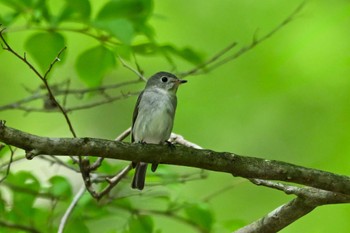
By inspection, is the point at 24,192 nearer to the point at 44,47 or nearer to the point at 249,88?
the point at 44,47

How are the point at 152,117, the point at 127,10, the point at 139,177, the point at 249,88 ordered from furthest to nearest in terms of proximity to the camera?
1. the point at 249,88
2. the point at 152,117
3. the point at 139,177
4. the point at 127,10

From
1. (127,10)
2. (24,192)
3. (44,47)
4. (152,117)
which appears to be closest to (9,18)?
(44,47)

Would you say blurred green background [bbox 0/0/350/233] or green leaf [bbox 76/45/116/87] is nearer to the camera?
green leaf [bbox 76/45/116/87]

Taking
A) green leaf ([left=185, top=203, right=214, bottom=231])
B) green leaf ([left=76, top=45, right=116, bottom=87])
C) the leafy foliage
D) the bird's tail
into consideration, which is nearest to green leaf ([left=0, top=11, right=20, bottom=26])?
the leafy foliage

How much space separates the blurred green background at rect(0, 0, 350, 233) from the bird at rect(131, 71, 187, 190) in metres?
1.51

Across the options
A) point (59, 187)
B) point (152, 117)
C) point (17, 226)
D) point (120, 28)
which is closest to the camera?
point (120, 28)

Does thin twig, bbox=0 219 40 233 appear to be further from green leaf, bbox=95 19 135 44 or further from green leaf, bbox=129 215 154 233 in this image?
green leaf, bbox=95 19 135 44

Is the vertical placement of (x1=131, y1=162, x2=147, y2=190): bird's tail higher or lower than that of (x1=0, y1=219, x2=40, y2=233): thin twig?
higher

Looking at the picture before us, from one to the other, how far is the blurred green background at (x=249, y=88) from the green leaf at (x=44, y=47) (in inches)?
108

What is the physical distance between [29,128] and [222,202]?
2320mm

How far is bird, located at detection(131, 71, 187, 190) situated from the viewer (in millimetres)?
5023

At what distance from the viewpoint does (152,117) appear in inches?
204

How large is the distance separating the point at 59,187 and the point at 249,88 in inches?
137

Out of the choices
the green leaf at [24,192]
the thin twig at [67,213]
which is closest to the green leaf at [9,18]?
the green leaf at [24,192]
